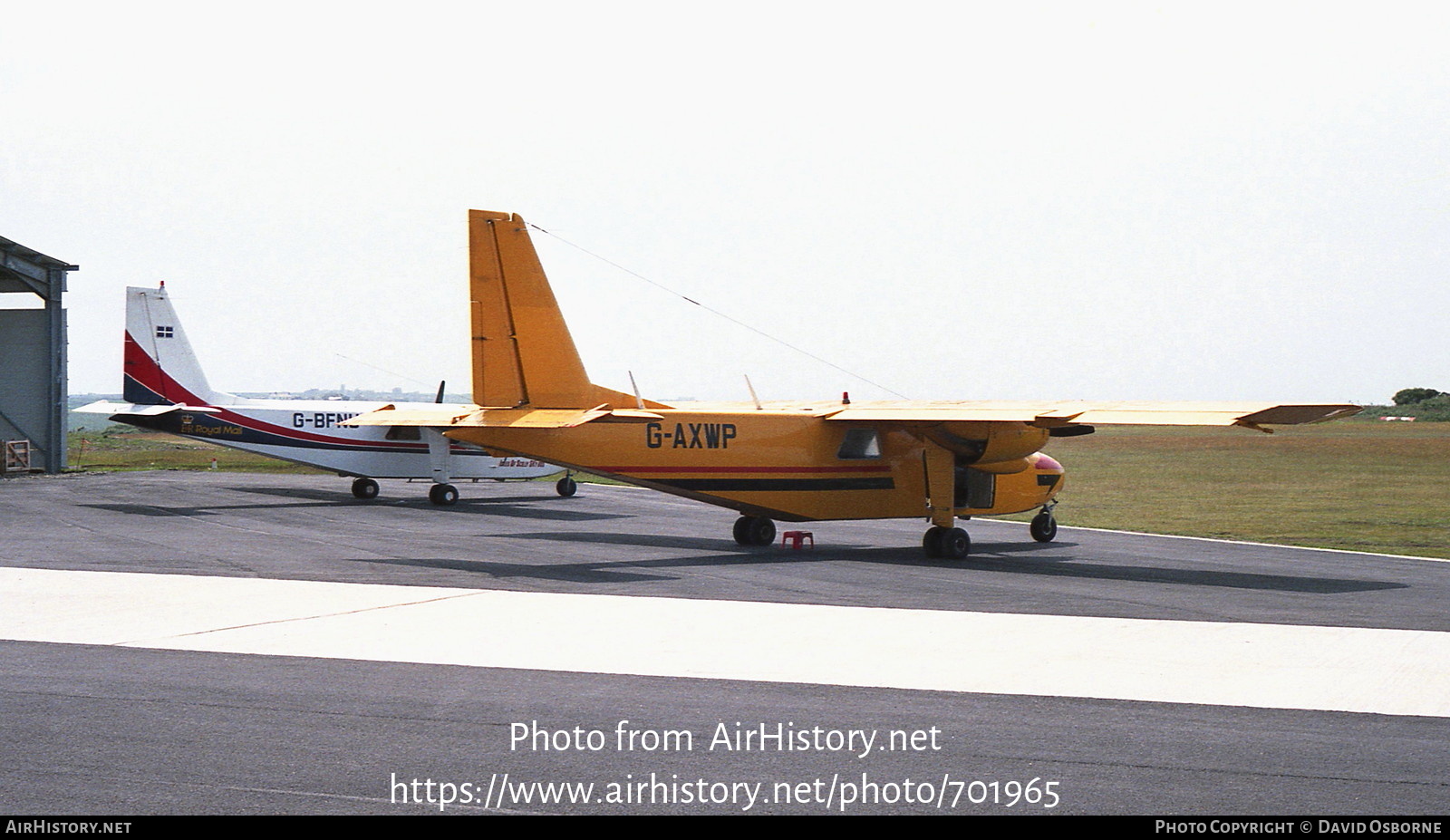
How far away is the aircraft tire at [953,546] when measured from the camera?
21.2 metres

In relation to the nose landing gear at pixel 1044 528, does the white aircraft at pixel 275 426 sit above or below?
above

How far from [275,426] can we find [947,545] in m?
20.2

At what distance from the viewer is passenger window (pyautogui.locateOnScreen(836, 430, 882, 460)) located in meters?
22.4

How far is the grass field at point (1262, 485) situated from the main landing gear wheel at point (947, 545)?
711cm

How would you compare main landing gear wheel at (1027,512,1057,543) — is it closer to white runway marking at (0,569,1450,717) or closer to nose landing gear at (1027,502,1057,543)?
nose landing gear at (1027,502,1057,543)

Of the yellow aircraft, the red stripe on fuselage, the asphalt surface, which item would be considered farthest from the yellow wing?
the red stripe on fuselage

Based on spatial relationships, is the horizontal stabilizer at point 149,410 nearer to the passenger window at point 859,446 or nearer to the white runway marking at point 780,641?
the white runway marking at point 780,641

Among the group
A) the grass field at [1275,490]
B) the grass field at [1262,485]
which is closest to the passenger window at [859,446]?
the grass field at [1262,485]

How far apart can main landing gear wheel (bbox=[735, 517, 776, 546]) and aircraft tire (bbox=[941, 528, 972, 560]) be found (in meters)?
2.97

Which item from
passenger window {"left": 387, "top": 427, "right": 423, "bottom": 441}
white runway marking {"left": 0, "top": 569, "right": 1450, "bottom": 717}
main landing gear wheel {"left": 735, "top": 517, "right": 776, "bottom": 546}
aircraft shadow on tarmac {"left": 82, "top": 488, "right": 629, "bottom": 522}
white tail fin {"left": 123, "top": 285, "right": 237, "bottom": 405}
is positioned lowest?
aircraft shadow on tarmac {"left": 82, "top": 488, "right": 629, "bottom": 522}

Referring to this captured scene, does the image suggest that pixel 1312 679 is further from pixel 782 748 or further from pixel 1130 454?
pixel 1130 454

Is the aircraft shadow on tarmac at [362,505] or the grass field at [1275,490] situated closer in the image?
the grass field at [1275,490]

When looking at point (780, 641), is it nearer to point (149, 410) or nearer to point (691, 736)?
point (691, 736)

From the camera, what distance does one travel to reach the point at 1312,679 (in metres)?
10.8
